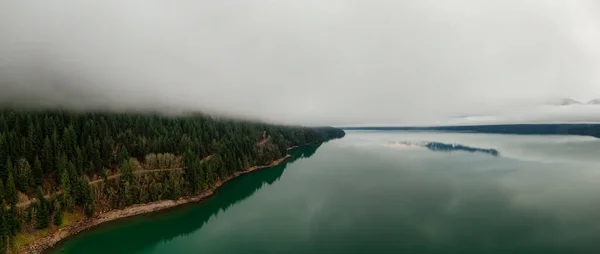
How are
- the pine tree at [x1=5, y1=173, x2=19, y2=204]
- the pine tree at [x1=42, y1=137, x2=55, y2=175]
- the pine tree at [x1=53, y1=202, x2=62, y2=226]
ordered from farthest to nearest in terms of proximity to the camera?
the pine tree at [x1=42, y1=137, x2=55, y2=175] → the pine tree at [x1=53, y1=202, x2=62, y2=226] → the pine tree at [x1=5, y1=173, x2=19, y2=204]

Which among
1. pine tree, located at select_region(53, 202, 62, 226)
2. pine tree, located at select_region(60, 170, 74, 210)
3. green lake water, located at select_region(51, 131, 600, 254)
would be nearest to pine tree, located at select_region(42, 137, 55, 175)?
pine tree, located at select_region(60, 170, 74, 210)

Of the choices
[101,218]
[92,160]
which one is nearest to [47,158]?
[92,160]

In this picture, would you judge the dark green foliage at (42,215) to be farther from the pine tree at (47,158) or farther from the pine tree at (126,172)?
the pine tree at (126,172)

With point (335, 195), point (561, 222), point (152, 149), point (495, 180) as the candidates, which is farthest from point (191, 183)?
point (495, 180)

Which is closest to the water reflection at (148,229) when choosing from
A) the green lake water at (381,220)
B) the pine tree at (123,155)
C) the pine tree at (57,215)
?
the green lake water at (381,220)

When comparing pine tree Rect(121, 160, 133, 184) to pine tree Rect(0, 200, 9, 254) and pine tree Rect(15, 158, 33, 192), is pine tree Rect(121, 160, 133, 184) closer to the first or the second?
pine tree Rect(15, 158, 33, 192)

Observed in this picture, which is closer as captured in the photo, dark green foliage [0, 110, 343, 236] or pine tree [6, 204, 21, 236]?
pine tree [6, 204, 21, 236]
